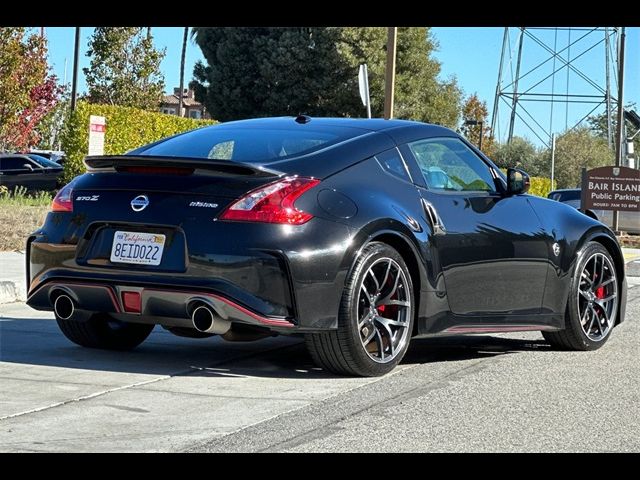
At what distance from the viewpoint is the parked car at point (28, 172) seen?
2967 centimetres

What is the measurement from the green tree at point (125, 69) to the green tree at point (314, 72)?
18.7m

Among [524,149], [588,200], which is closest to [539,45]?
[524,149]

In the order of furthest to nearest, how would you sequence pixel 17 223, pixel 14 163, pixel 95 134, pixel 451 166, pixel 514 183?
pixel 14 163
pixel 17 223
pixel 95 134
pixel 514 183
pixel 451 166

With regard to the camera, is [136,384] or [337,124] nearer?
[136,384]

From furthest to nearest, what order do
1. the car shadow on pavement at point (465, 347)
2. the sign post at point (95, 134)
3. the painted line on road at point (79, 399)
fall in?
the sign post at point (95, 134), the car shadow on pavement at point (465, 347), the painted line on road at point (79, 399)

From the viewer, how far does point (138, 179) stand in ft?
21.9

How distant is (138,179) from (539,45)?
4807 centimetres

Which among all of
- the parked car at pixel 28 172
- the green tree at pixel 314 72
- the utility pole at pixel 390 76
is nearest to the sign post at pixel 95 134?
the utility pole at pixel 390 76

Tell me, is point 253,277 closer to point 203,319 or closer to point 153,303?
point 203,319

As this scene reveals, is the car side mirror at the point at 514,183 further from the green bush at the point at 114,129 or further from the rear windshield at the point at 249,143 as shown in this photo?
the green bush at the point at 114,129

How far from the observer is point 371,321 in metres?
6.73

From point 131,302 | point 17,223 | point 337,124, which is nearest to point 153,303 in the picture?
point 131,302

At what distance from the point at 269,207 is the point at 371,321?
89 centimetres

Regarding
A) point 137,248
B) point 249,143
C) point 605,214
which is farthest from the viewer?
point 605,214
